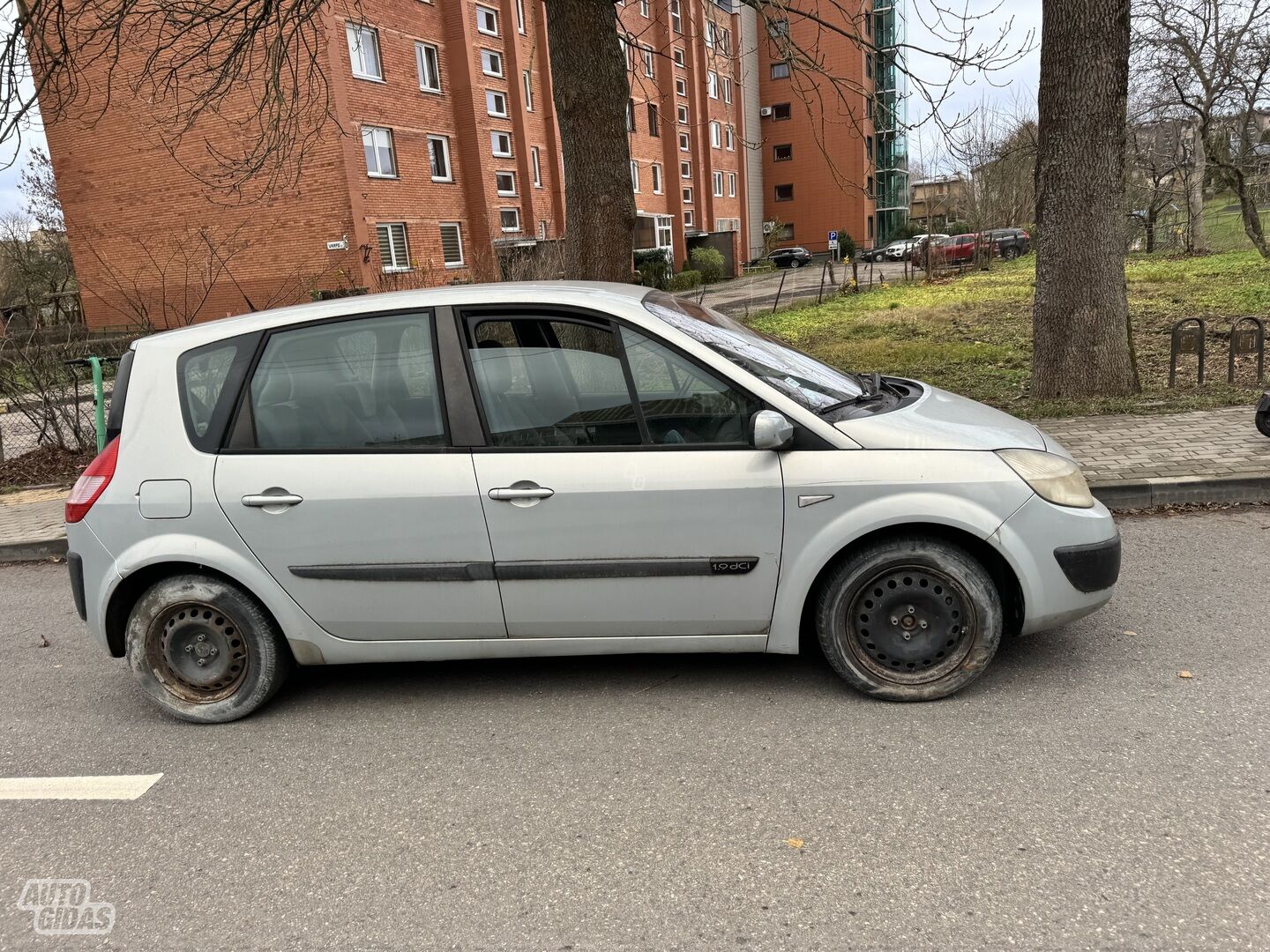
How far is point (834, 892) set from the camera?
2.47m

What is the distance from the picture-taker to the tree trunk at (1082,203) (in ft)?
24.7

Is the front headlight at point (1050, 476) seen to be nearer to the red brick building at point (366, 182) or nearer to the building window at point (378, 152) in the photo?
the red brick building at point (366, 182)

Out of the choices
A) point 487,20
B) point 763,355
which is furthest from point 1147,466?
point 487,20

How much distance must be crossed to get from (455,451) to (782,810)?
1.82 meters

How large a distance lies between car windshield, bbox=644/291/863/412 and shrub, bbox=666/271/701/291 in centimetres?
3542

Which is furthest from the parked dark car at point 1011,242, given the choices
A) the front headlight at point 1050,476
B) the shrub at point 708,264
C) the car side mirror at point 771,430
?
the car side mirror at point 771,430

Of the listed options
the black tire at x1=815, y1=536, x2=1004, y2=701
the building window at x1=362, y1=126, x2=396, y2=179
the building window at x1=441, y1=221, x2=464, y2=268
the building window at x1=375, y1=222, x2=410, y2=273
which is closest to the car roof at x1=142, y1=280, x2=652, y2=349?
the black tire at x1=815, y1=536, x2=1004, y2=701

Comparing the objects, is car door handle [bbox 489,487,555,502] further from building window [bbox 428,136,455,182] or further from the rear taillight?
building window [bbox 428,136,455,182]

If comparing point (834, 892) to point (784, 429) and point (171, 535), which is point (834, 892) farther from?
point (171, 535)

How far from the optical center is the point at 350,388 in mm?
3637

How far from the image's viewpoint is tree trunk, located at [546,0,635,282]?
24.6ft

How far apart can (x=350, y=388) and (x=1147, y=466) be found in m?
5.52

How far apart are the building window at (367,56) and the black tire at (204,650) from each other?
81.5 feet

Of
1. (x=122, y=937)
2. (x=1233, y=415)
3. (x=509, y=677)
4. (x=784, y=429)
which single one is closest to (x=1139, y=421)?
(x=1233, y=415)
